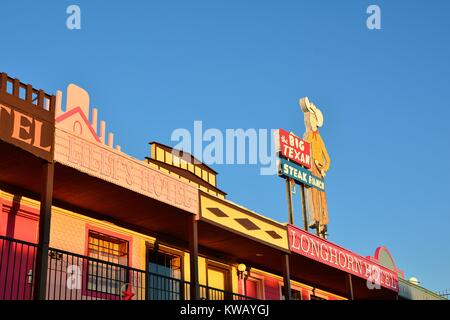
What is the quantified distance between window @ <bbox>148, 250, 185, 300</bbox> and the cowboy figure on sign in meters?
9.17

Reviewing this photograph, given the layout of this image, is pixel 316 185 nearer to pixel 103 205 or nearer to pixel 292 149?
pixel 292 149

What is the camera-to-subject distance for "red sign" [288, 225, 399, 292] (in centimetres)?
2147

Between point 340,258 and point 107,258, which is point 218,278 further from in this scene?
point 107,258

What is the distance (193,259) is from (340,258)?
8.15 metres

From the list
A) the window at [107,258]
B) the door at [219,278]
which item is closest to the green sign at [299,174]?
the door at [219,278]

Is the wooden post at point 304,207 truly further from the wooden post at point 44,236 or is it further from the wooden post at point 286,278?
the wooden post at point 44,236

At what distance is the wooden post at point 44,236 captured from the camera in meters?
12.7

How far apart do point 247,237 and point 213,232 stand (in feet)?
3.36

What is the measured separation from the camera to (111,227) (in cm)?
1744

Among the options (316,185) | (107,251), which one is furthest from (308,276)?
(107,251)

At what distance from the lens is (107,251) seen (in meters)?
17.4

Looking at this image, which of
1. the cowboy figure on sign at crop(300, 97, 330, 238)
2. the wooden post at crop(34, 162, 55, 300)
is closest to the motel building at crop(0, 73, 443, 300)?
the wooden post at crop(34, 162, 55, 300)

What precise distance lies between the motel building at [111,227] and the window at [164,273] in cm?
4

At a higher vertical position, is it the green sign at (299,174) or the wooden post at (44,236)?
the green sign at (299,174)
